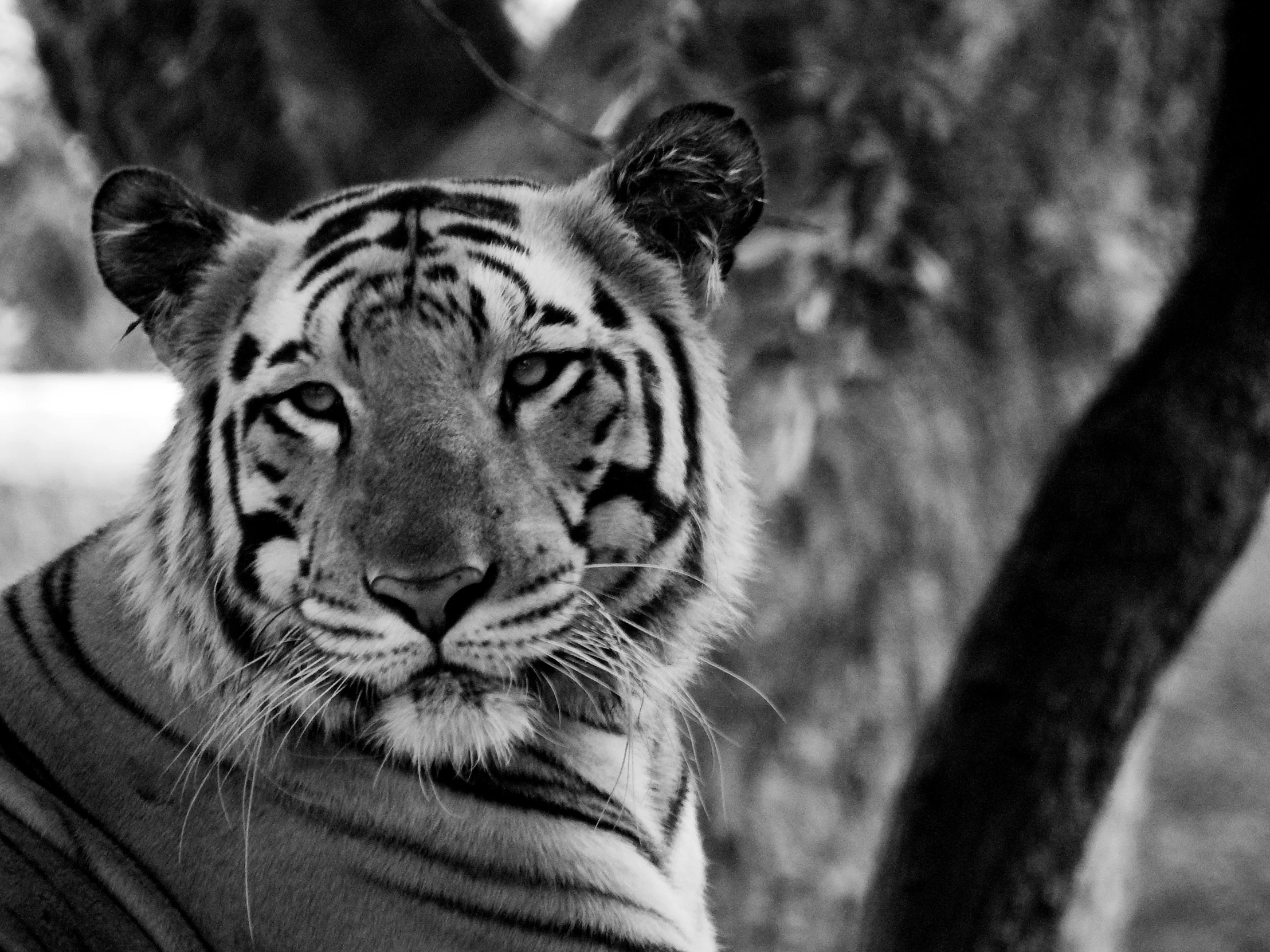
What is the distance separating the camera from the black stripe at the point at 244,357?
2002mm

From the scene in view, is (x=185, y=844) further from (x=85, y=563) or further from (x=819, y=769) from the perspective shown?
(x=819, y=769)

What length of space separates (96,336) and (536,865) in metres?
9.25

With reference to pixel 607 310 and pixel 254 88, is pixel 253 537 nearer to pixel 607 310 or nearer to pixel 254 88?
pixel 607 310

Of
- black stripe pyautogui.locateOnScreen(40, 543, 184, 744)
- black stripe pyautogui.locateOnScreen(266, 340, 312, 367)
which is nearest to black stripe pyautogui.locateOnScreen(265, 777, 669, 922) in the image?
black stripe pyautogui.locateOnScreen(40, 543, 184, 744)

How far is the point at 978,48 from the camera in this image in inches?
210

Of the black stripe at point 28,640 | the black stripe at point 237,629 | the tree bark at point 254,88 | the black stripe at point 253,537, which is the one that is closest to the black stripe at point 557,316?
the black stripe at point 253,537

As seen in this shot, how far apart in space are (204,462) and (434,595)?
493 mm

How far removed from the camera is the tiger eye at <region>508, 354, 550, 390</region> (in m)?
1.93

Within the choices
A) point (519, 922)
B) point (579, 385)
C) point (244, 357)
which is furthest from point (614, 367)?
point (519, 922)

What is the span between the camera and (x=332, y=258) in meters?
2.04

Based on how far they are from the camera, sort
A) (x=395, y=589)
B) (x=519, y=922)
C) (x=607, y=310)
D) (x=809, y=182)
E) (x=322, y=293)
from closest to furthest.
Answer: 1. (x=395, y=589)
2. (x=519, y=922)
3. (x=322, y=293)
4. (x=607, y=310)
5. (x=809, y=182)

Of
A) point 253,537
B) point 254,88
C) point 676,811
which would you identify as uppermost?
point 254,88

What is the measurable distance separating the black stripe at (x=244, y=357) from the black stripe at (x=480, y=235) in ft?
1.01

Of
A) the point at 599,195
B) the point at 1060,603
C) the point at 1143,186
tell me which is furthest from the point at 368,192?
the point at 1143,186
